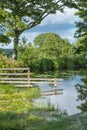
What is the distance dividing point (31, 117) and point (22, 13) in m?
31.7

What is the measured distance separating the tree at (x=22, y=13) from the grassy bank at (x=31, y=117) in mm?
21927

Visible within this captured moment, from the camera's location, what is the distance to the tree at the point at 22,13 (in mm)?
45969

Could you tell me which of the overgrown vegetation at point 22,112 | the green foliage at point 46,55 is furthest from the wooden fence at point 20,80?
the green foliage at point 46,55

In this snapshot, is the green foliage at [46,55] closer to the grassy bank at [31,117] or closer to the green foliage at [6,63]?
the green foliage at [6,63]

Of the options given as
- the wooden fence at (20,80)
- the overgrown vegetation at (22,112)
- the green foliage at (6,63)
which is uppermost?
the green foliage at (6,63)

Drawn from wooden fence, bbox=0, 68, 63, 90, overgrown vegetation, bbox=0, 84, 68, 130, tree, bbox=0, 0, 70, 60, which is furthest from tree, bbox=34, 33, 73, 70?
overgrown vegetation, bbox=0, 84, 68, 130

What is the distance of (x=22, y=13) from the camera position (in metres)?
47.4

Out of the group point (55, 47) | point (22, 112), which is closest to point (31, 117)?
point (22, 112)

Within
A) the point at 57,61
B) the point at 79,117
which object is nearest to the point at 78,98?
the point at 79,117

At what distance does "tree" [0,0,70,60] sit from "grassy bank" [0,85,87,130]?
21927 millimetres

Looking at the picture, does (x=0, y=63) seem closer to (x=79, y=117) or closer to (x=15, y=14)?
(x=15, y=14)

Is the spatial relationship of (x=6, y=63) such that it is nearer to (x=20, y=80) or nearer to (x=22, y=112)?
(x=20, y=80)

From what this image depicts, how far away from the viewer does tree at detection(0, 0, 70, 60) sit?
4597 cm

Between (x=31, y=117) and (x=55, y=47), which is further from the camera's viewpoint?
(x=55, y=47)
